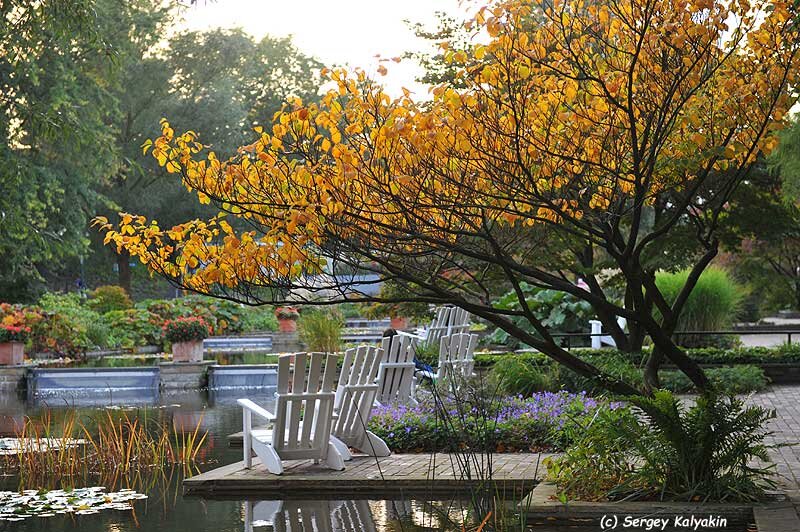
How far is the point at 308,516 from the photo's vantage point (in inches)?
286

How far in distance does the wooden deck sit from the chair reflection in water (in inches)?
10.9

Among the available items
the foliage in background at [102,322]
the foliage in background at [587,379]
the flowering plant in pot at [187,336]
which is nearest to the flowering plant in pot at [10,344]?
the foliage in background at [102,322]

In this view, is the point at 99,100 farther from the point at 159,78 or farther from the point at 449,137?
the point at 449,137

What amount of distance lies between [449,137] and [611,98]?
93 cm

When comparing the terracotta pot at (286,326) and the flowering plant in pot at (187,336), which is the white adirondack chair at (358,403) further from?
the terracotta pot at (286,326)

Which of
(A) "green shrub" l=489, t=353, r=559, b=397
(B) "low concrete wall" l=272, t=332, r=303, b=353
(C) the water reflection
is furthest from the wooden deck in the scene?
(B) "low concrete wall" l=272, t=332, r=303, b=353

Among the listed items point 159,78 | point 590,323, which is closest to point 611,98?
point 590,323

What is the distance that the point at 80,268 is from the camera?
46.0 meters

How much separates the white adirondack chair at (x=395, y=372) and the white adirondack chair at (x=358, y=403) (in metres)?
2.19

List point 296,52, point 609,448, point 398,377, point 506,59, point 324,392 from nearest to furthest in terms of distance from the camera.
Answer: point 506,59, point 609,448, point 324,392, point 398,377, point 296,52

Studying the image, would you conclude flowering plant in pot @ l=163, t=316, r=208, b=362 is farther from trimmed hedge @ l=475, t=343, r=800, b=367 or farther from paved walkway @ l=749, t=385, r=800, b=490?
paved walkway @ l=749, t=385, r=800, b=490

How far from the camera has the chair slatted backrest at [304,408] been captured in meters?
8.22

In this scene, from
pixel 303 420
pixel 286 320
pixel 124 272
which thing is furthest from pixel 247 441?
pixel 124 272

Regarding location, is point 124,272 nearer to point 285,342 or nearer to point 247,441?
point 285,342
